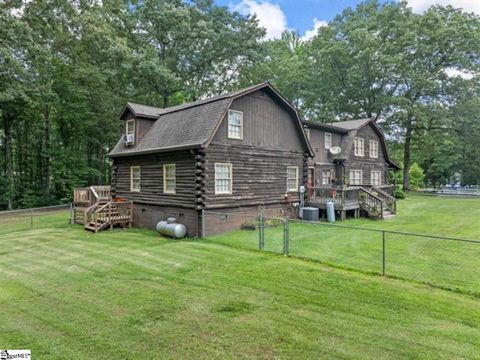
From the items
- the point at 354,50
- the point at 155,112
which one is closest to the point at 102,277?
the point at 155,112

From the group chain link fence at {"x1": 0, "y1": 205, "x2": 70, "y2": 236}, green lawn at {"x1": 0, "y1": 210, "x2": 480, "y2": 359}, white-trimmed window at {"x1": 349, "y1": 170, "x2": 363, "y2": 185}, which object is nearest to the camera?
green lawn at {"x1": 0, "y1": 210, "x2": 480, "y2": 359}

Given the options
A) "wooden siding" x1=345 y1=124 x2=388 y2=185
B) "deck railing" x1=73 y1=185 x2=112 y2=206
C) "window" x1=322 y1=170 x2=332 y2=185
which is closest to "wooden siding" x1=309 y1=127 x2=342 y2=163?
"window" x1=322 y1=170 x2=332 y2=185

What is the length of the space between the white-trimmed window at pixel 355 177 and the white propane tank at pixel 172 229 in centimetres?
1565

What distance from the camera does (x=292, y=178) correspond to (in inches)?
675

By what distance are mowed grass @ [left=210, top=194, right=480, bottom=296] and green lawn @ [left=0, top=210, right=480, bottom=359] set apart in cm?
91

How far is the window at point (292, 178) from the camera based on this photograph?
16.9m

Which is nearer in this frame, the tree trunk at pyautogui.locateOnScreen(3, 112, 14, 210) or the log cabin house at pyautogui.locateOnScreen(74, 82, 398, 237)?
the log cabin house at pyautogui.locateOnScreen(74, 82, 398, 237)

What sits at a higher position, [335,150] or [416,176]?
[335,150]

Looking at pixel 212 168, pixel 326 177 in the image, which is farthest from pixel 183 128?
pixel 326 177

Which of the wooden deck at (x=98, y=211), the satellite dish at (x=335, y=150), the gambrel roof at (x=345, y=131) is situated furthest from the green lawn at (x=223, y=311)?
the gambrel roof at (x=345, y=131)

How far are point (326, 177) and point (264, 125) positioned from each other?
355 inches

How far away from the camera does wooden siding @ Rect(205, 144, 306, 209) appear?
12953 mm

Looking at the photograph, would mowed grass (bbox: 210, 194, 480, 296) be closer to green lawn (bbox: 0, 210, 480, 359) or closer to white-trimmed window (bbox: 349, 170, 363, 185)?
green lawn (bbox: 0, 210, 480, 359)

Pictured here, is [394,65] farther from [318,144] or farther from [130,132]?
[130,132]
